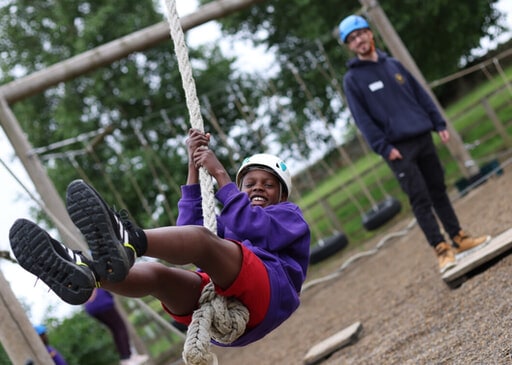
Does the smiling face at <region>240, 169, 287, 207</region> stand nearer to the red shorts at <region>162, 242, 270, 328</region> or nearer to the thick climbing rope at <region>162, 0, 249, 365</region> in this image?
the thick climbing rope at <region>162, 0, 249, 365</region>

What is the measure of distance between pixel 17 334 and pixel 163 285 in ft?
6.43

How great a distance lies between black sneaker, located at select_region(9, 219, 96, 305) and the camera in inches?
101

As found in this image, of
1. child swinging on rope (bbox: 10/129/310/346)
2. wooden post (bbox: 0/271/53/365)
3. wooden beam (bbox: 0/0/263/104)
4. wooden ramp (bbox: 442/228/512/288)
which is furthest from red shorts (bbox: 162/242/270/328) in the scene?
wooden beam (bbox: 0/0/263/104)

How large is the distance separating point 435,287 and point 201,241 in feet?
9.06

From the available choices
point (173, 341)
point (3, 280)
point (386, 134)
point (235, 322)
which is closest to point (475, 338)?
point (235, 322)

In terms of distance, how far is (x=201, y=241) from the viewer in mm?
2795

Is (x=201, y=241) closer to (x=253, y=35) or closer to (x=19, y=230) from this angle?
(x=19, y=230)

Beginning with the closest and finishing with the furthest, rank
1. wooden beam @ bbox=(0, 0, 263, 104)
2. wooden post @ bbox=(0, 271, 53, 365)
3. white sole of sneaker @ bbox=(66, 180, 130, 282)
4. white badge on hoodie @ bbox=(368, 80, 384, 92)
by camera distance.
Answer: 1. white sole of sneaker @ bbox=(66, 180, 130, 282)
2. wooden post @ bbox=(0, 271, 53, 365)
3. white badge on hoodie @ bbox=(368, 80, 384, 92)
4. wooden beam @ bbox=(0, 0, 263, 104)

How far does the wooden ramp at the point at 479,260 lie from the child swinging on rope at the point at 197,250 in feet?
5.03

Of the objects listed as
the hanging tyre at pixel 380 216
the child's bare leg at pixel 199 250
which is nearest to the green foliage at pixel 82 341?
the hanging tyre at pixel 380 216

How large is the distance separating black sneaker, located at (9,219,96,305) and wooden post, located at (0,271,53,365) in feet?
6.56

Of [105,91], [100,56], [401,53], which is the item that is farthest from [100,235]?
[105,91]

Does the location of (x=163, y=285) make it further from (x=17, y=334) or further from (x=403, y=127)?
(x=403, y=127)

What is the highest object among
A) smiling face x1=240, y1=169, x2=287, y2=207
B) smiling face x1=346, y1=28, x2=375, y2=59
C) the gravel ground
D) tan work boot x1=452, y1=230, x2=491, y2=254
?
A: smiling face x1=346, y1=28, x2=375, y2=59
